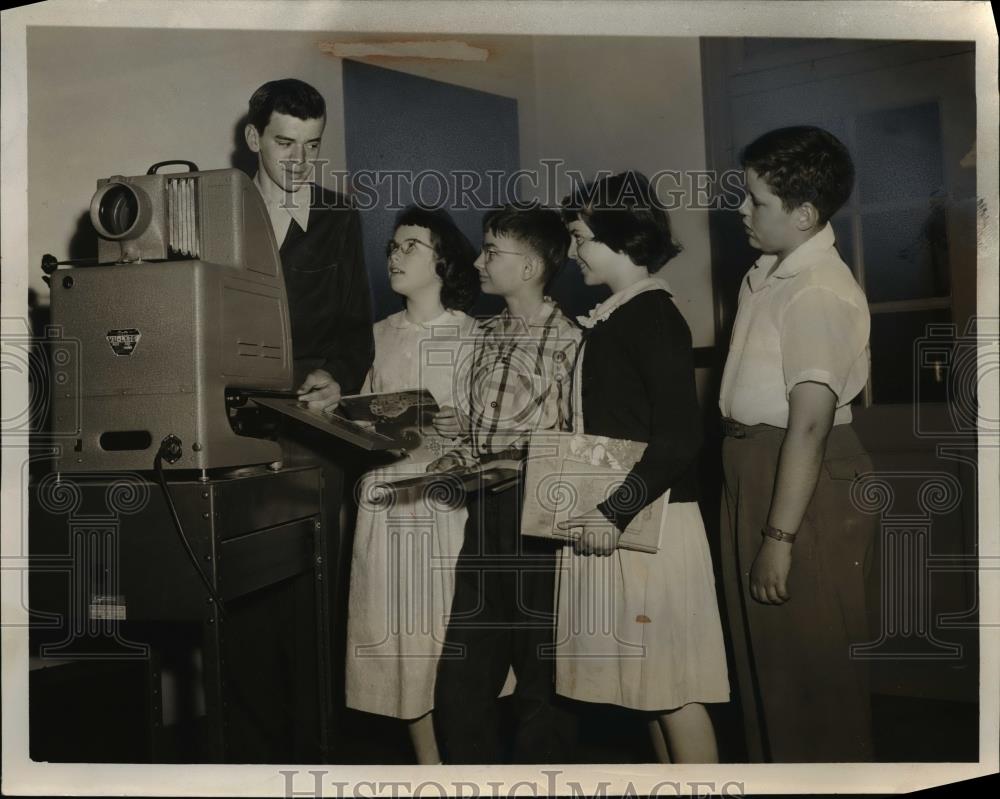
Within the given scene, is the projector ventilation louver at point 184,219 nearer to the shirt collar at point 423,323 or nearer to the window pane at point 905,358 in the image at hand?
the shirt collar at point 423,323

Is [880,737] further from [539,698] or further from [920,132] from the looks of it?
[920,132]

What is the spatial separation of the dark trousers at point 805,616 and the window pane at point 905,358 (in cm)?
14

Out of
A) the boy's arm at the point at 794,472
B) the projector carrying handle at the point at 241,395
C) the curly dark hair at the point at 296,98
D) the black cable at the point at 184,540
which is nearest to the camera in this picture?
the black cable at the point at 184,540

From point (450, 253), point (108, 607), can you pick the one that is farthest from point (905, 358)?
point (108, 607)

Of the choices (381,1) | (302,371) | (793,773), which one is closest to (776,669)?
(793,773)

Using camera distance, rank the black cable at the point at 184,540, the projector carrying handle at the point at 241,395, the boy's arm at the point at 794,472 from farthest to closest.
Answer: the boy's arm at the point at 794,472 → the projector carrying handle at the point at 241,395 → the black cable at the point at 184,540

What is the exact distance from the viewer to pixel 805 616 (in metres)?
2.15

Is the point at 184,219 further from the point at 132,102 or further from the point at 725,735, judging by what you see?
the point at 725,735

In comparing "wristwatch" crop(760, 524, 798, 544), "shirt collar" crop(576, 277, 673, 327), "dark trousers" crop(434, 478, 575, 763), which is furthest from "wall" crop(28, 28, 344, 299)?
"wristwatch" crop(760, 524, 798, 544)

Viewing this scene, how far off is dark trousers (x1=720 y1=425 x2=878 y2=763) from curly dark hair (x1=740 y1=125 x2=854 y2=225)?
545 mm

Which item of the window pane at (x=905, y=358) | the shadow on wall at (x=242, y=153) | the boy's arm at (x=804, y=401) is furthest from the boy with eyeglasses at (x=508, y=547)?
the window pane at (x=905, y=358)

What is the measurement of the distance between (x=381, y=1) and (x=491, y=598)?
1444 millimetres

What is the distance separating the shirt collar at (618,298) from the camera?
216 cm

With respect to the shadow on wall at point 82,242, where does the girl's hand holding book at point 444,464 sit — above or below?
below
